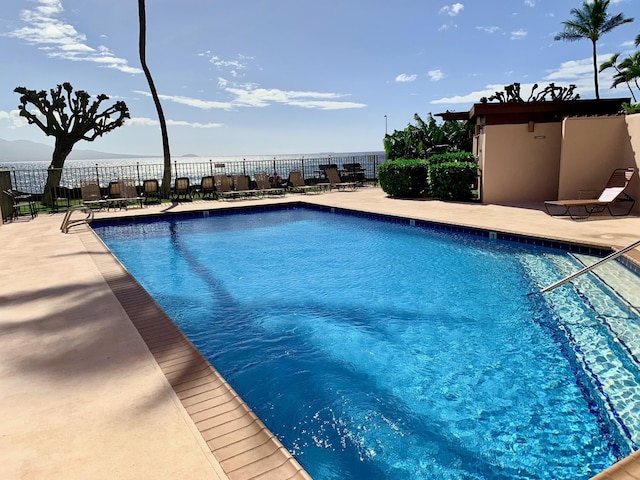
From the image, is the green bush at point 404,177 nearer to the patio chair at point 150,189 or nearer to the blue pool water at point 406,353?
the blue pool water at point 406,353

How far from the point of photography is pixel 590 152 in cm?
1116

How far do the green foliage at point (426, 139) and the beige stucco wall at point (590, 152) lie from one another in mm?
8101

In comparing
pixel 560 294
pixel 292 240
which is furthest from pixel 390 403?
pixel 292 240

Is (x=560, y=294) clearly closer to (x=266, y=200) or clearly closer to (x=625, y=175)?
(x=625, y=175)

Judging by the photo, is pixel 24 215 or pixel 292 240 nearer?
pixel 292 240

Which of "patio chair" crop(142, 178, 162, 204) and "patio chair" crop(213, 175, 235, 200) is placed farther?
"patio chair" crop(213, 175, 235, 200)

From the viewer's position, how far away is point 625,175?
10086 millimetres

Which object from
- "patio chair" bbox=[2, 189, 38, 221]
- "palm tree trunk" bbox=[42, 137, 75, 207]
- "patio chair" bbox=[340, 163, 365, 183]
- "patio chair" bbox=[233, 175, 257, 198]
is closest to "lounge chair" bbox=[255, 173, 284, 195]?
"patio chair" bbox=[233, 175, 257, 198]

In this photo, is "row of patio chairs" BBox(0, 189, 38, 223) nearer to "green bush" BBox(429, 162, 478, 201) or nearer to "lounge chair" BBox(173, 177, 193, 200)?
"lounge chair" BBox(173, 177, 193, 200)

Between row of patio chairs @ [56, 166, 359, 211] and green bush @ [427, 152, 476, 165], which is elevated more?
green bush @ [427, 152, 476, 165]

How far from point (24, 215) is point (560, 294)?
575 inches

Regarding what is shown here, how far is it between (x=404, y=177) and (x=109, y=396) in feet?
41.7

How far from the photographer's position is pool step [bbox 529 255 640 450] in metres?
3.50

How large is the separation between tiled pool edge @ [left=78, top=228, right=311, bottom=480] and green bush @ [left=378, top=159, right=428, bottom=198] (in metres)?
11.3
